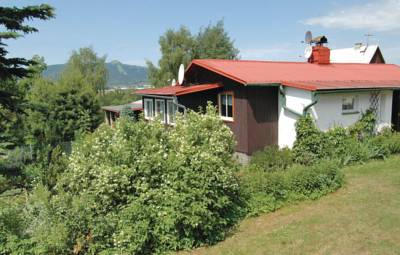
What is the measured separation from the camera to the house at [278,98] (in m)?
12.7

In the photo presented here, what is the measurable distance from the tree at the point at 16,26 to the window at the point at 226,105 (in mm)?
7460

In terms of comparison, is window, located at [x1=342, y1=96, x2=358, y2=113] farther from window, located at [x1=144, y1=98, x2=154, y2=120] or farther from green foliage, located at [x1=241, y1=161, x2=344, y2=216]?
window, located at [x1=144, y1=98, x2=154, y2=120]

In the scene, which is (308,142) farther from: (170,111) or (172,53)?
(172,53)

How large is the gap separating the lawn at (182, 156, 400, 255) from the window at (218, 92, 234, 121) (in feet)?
20.7

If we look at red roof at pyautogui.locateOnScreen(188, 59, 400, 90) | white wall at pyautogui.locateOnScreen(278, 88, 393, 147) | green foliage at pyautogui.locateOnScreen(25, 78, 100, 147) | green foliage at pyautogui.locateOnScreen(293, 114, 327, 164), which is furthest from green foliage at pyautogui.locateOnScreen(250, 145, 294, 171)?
green foliage at pyautogui.locateOnScreen(25, 78, 100, 147)

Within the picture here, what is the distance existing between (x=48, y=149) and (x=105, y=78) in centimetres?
5361

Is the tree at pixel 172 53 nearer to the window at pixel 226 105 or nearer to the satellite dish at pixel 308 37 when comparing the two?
the satellite dish at pixel 308 37

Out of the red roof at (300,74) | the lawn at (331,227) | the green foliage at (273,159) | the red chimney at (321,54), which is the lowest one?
the lawn at (331,227)

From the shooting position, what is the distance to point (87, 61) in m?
62.3

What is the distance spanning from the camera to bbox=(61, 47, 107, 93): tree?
6094 cm

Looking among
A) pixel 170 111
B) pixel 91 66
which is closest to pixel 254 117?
pixel 170 111

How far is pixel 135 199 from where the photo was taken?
21.2ft

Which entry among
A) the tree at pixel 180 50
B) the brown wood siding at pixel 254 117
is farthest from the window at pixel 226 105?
the tree at pixel 180 50

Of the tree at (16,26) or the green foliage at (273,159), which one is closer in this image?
the tree at (16,26)
